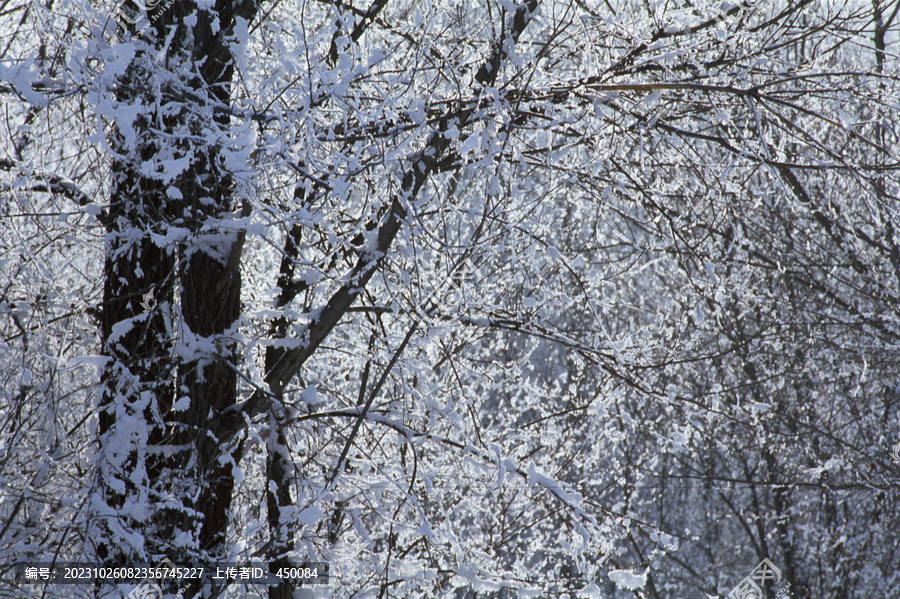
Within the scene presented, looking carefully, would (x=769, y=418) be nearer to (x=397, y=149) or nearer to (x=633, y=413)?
(x=633, y=413)

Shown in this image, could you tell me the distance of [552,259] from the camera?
2.69 meters

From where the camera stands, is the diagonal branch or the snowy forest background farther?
the diagonal branch

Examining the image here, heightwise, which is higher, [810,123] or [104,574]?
[810,123]

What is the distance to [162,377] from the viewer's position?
2.59 metres

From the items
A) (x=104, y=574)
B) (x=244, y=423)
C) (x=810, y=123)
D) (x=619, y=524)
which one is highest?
(x=810, y=123)

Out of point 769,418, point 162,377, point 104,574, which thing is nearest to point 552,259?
point 162,377

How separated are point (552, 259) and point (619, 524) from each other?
158cm

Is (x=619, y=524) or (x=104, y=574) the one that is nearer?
(x=104, y=574)

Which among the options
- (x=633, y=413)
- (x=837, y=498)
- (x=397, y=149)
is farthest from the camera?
(x=633, y=413)

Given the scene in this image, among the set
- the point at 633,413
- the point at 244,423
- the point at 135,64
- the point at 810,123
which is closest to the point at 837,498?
the point at 633,413

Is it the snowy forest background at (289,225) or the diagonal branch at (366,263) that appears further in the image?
the diagonal branch at (366,263)

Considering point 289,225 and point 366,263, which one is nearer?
point 289,225

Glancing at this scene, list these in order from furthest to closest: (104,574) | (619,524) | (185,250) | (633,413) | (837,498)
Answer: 1. (633,413)
2. (837,498)
3. (619,524)
4. (185,250)
5. (104,574)

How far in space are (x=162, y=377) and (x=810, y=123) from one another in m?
5.40
